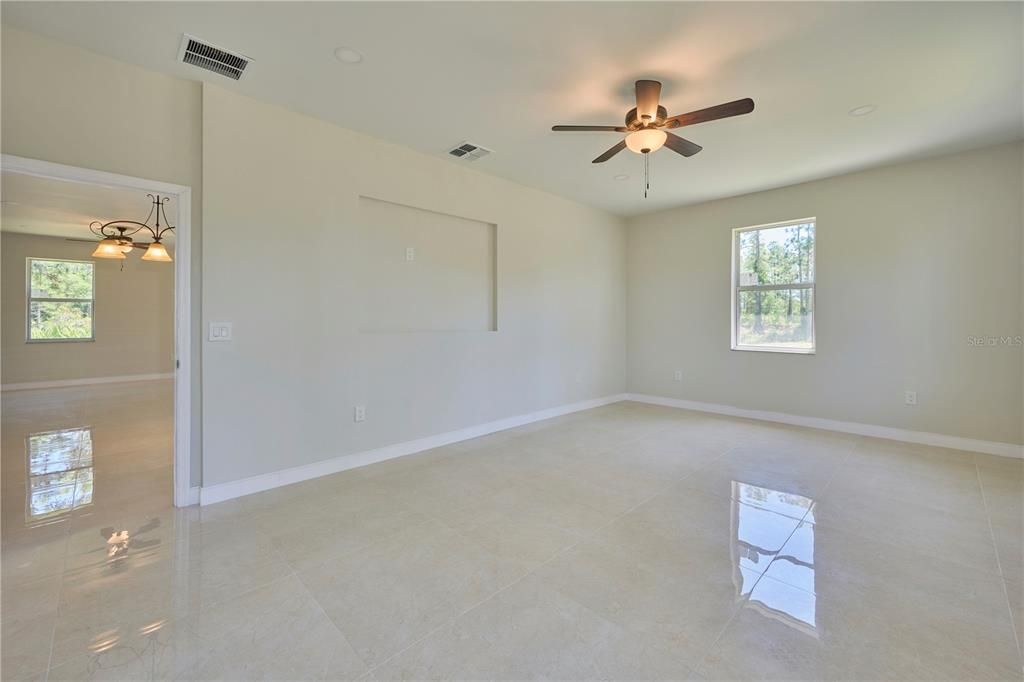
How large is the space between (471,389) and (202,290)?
2.44 meters

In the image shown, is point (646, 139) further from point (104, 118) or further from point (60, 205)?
point (60, 205)

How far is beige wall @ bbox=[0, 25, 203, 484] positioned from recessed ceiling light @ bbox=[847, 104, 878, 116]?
179 inches

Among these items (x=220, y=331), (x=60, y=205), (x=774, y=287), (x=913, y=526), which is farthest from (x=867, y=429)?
(x=60, y=205)

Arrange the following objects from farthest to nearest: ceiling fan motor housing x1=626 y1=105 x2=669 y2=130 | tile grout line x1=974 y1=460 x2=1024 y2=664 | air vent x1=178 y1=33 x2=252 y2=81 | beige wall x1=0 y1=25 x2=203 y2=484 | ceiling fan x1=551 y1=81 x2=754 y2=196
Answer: ceiling fan motor housing x1=626 y1=105 x2=669 y2=130
ceiling fan x1=551 y1=81 x2=754 y2=196
air vent x1=178 y1=33 x2=252 y2=81
beige wall x1=0 y1=25 x2=203 y2=484
tile grout line x1=974 y1=460 x2=1024 y2=664

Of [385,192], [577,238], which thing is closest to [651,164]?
[577,238]

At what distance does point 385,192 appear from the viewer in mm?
3680

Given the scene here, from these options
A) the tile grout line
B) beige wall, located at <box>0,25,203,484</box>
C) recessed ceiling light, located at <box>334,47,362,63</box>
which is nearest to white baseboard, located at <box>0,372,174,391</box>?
beige wall, located at <box>0,25,203,484</box>

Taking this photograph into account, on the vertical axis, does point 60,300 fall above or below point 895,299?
above

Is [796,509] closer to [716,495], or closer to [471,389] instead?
[716,495]

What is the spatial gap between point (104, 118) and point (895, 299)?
21.5 feet

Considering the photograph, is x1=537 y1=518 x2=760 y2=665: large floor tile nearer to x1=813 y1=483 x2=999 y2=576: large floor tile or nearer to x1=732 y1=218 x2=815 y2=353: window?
x1=813 y1=483 x2=999 y2=576: large floor tile

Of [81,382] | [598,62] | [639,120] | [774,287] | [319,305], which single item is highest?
[598,62]

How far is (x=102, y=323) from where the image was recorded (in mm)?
7930

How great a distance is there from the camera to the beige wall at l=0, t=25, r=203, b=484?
2.29 m
